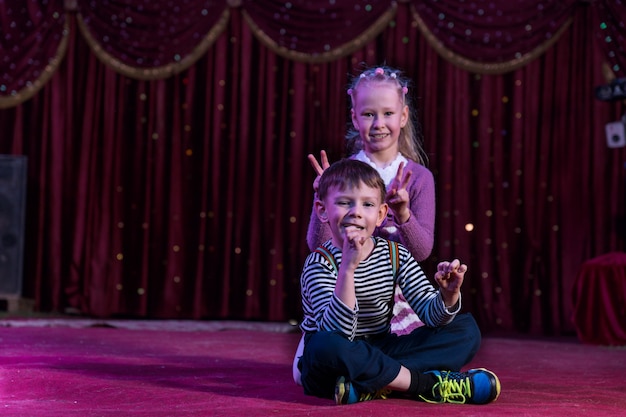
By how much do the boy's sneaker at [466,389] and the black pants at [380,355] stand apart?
0.06m

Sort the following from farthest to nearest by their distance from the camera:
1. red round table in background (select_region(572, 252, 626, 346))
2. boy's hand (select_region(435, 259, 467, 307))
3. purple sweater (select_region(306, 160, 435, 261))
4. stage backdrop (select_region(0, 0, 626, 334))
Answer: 1. stage backdrop (select_region(0, 0, 626, 334))
2. red round table in background (select_region(572, 252, 626, 346))
3. purple sweater (select_region(306, 160, 435, 261))
4. boy's hand (select_region(435, 259, 467, 307))

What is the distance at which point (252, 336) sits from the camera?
15.3ft

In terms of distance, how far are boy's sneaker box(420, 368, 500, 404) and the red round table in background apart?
2599mm

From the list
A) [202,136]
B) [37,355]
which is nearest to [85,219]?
[202,136]

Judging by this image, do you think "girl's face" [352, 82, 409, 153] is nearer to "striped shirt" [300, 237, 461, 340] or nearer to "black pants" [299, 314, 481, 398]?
"striped shirt" [300, 237, 461, 340]

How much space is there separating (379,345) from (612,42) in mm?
3393

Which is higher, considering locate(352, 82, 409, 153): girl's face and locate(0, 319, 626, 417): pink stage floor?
locate(352, 82, 409, 153): girl's face

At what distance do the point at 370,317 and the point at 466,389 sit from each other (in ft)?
0.95

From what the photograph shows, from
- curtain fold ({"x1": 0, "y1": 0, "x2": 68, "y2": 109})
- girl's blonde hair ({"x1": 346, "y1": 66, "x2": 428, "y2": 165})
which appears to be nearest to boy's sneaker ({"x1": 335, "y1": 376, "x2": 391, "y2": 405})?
girl's blonde hair ({"x1": 346, "y1": 66, "x2": 428, "y2": 165})

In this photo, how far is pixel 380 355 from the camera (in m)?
2.10

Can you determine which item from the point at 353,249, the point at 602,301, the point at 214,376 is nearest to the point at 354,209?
the point at 353,249

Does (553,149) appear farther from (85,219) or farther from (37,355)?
(37,355)

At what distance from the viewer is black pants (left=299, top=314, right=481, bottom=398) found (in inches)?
81.8

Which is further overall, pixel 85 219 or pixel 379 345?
pixel 85 219
